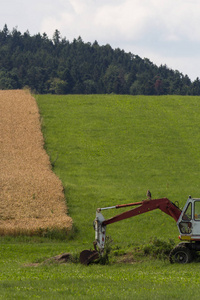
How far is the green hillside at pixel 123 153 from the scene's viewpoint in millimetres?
40031

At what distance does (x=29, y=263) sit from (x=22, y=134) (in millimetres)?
36325

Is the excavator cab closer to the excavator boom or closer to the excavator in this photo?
the excavator

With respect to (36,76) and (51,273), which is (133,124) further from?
(36,76)

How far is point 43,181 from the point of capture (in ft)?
149

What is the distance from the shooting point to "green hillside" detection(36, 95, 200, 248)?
4003 cm

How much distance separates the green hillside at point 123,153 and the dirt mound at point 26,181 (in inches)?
56.9

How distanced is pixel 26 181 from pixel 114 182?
919cm

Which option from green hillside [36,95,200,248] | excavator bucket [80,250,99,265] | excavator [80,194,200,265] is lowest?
excavator bucket [80,250,99,265]

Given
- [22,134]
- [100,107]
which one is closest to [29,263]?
[22,134]

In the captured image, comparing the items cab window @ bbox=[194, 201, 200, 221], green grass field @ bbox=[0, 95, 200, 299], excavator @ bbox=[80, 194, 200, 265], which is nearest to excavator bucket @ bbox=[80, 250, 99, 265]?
excavator @ bbox=[80, 194, 200, 265]

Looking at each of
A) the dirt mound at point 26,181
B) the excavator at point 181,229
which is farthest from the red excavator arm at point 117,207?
the dirt mound at point 26,181

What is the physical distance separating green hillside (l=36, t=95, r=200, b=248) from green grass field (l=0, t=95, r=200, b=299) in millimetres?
98

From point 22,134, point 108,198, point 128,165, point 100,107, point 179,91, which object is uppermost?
point 179,91

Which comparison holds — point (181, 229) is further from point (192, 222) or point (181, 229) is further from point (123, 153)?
point (123, 153)
